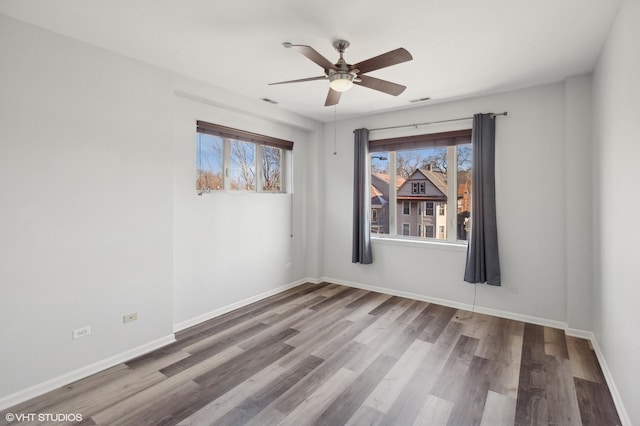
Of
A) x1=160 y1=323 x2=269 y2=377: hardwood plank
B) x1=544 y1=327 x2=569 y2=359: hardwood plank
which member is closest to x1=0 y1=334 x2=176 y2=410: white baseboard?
x1=160 y1=323 x2=269 y2=377: hardwood plank

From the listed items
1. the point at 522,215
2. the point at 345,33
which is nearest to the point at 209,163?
the point at 345,33

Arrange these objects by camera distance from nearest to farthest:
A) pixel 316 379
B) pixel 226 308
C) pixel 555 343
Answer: pixel 316 379 → pixel 555 343 → pixel 226 308

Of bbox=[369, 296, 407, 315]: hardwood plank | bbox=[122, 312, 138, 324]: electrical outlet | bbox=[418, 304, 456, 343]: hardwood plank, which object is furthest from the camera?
bbox=[369, 296, 407, 315]: hardwood plank

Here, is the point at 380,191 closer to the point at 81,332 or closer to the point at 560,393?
the point at 560,393

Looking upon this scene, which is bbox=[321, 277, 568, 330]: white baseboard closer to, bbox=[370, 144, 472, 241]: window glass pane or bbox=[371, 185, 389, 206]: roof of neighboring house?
bbox=[370, 144, 472, 241]: window glass pane

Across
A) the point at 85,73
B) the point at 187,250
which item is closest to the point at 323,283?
the point at 187,250

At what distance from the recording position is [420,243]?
439 centimetres

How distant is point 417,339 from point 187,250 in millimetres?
2664

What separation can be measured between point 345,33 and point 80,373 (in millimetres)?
3415

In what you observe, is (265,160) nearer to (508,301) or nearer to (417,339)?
(417,339)

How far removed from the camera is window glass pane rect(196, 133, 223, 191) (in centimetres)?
368

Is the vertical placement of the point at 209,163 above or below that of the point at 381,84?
below

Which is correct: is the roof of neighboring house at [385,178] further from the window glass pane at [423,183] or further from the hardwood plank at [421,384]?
the hardwood plank at [421,384]

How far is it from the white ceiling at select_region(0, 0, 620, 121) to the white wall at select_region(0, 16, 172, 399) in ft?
0.96
